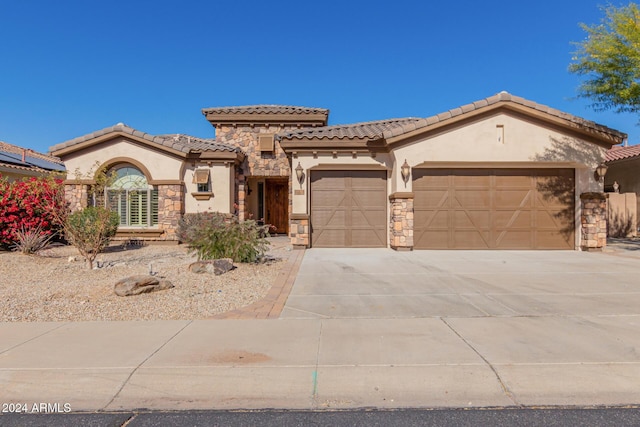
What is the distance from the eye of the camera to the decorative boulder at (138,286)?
20.8 feet

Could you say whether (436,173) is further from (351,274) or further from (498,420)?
(498,420)

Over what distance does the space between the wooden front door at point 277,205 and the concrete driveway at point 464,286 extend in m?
7.99

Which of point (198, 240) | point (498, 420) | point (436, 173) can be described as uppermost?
point (436, 173)

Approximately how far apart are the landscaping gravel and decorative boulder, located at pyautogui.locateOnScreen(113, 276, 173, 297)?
0.35 ft

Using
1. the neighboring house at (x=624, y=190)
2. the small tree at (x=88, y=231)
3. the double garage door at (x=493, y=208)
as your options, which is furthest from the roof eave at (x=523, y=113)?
the small tree at (x=88, y=231)

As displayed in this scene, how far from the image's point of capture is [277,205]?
19.1 meters

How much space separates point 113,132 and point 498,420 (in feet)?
50.3

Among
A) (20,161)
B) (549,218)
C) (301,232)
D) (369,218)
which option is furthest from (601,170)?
(20,161)

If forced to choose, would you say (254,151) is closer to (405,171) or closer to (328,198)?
(328,198)

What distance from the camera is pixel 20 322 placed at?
5.21m

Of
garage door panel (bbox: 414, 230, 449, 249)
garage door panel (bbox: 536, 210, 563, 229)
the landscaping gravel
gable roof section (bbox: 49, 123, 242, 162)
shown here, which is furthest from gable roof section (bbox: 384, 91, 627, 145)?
gable roof section (bbox: 49, 123, 242, 162)

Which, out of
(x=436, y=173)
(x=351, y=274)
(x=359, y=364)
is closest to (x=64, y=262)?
(x=351, y=274)

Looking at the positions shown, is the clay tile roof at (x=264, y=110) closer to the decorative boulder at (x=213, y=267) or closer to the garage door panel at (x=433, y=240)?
the garage door panel at (x=433, y=240)

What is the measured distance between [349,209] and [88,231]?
25.6 ft
